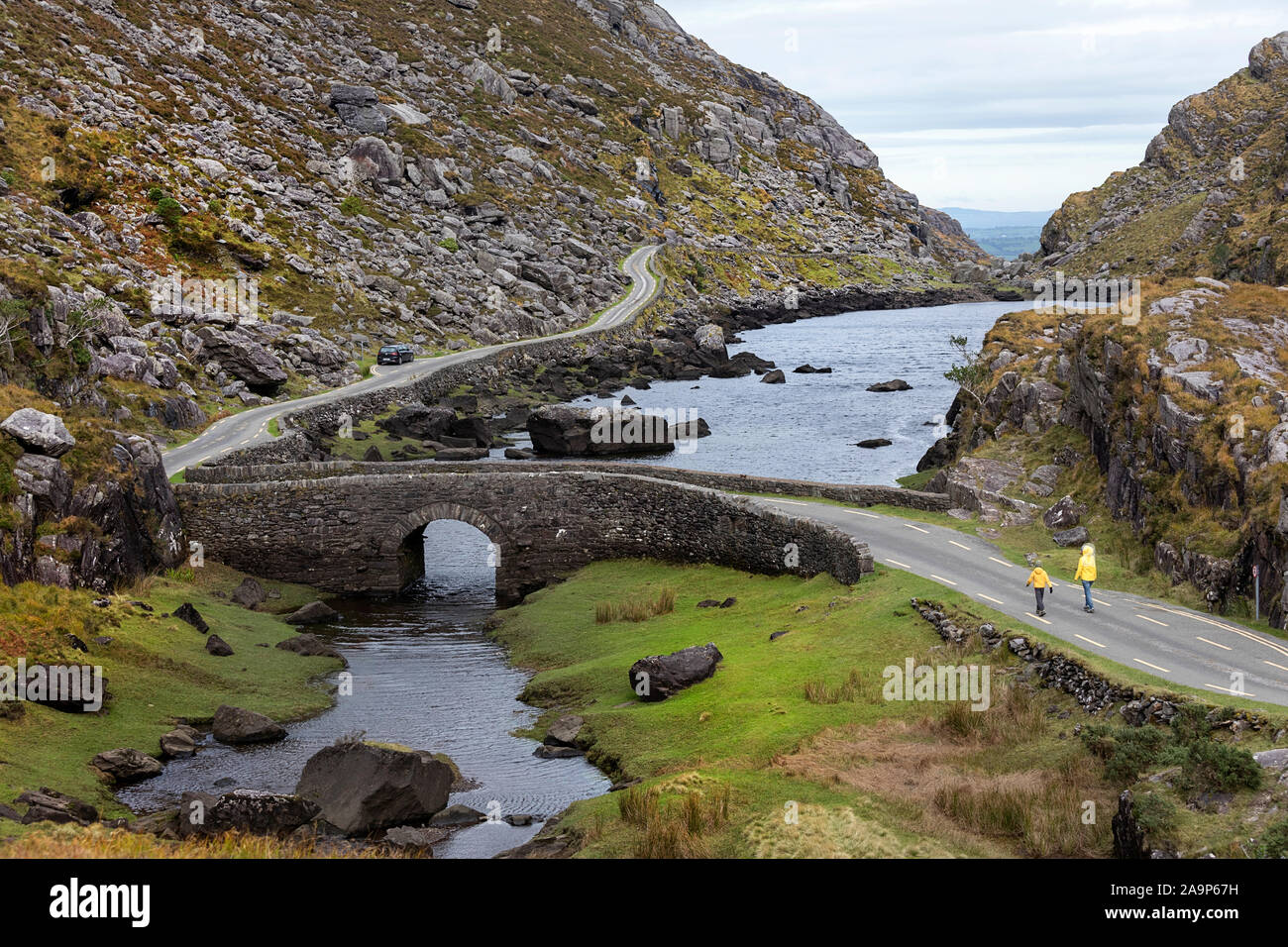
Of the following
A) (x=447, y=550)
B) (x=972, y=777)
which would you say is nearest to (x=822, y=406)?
(x=447, y=550)

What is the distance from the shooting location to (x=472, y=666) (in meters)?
38.4

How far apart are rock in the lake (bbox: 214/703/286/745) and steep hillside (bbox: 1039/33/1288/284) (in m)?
74.5

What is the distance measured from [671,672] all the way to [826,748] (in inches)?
283

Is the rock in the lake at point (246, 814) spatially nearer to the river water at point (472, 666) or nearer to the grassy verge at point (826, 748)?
the river water at point (472, 666)

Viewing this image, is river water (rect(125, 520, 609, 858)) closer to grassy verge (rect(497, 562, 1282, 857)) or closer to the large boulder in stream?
the large boulder in stream

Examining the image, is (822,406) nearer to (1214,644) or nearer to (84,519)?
(84,519)

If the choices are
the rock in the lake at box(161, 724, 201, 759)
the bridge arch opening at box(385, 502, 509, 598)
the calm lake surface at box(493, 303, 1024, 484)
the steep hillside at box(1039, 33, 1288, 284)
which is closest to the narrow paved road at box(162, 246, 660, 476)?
the bridge arch opening at box(385, 502, 509, 598)

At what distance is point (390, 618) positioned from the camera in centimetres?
4450

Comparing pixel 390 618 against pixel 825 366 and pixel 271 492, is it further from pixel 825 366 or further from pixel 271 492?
pixel 825 366

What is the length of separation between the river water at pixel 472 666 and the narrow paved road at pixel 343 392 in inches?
446

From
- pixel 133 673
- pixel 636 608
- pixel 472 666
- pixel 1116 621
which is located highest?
pixel 1116 621

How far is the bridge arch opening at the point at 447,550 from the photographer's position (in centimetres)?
4728
